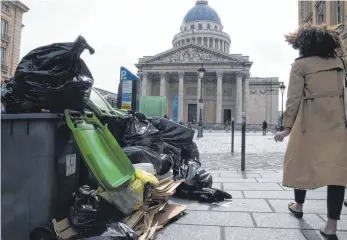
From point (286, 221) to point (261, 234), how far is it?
1.57ft

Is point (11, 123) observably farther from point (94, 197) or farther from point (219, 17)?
point (219, 17)

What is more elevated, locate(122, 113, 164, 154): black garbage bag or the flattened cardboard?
locate(122, 113, 164, 154): black garbage bag

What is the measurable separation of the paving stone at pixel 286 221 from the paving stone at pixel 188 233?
488 millimetres

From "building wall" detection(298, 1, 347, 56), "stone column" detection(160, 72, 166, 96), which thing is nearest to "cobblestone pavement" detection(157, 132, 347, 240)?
"building wall" detection(298, 1, 347, 56)

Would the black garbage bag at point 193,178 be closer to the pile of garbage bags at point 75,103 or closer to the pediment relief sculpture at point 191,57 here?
the pile of garbage bags at point 75,103

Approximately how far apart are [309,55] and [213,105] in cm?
5842

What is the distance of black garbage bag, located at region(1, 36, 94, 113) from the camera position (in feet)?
7.82

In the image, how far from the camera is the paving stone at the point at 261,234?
258 centimetres

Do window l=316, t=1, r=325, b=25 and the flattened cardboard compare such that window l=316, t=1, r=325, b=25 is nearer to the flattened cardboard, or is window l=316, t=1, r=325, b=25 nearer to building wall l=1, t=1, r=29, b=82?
the flattened cardboard

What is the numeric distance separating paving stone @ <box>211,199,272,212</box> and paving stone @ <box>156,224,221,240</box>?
2.15 ft

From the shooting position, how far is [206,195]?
3758 mm

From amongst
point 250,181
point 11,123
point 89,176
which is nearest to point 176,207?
point 89,176

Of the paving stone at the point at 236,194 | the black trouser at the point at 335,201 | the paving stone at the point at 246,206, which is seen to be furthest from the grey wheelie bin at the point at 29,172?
the paving stone at the point at 236,194

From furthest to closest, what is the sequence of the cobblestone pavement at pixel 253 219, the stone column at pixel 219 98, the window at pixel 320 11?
the stone column at pixel 219 98 → the window at pixel 320 11 → the cobblestone pavement at pixel 253 219
